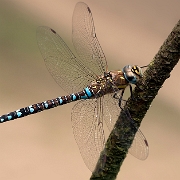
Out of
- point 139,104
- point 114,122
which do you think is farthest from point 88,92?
point 139,104

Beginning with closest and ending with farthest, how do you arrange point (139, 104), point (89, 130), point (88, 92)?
point (139, 104), point (89, 130), point (88, 92)

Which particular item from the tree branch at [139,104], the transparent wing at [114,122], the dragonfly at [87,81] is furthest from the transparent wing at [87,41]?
the tree branch at [139,104]

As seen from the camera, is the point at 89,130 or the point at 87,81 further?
the point at 87,81

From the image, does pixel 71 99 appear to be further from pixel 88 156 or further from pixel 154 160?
pixel 154 160

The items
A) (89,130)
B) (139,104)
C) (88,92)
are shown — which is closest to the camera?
(139,104)

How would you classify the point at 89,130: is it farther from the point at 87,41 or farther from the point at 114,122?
the point at 87,41

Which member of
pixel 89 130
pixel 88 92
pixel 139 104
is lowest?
pixel 139 104

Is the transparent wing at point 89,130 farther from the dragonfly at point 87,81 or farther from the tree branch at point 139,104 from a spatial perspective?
the tree branch at point 139,104
